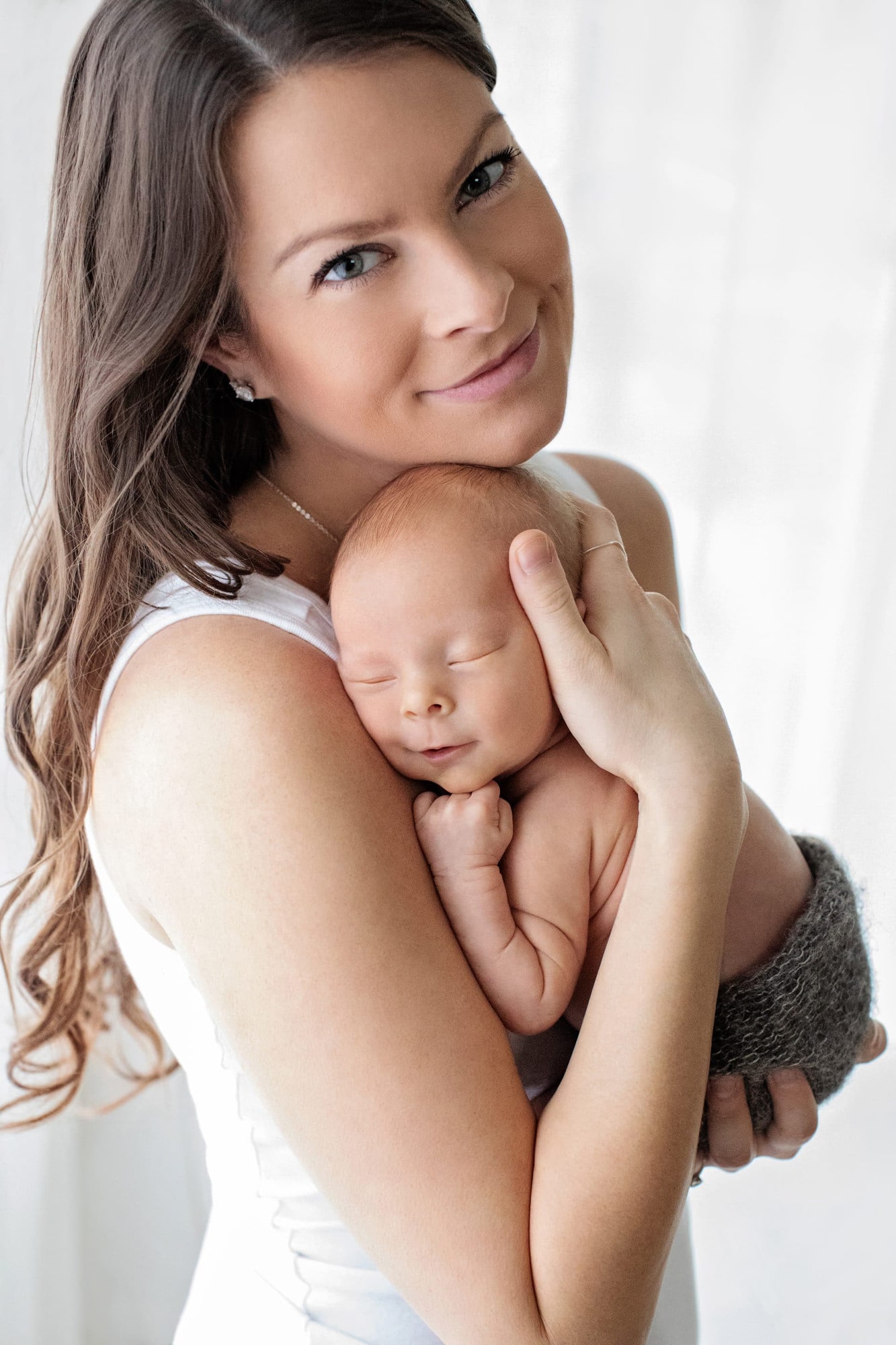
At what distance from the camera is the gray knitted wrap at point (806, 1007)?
1.14 m

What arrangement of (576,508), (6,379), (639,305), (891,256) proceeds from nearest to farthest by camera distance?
(576,508)
(6,379)
(891,256)
(639,305)

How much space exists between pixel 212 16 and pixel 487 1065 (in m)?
0.90

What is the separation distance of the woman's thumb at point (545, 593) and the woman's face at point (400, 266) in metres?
0.15

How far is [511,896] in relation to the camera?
105 cm

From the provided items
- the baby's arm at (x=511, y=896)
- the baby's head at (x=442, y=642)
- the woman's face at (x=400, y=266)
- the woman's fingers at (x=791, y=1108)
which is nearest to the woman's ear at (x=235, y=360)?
the woman's face at (x=400, y=266)

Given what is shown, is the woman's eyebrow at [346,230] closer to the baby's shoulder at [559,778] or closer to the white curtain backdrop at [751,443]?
the baby's shoulder at [559,778]

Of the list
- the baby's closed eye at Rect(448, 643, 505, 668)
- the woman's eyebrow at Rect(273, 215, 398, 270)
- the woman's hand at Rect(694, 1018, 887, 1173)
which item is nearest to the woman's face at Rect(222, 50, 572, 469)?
the woman's eyebrow at Rect(273, 215, 398, 270)

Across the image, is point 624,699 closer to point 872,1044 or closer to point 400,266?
point 400,266

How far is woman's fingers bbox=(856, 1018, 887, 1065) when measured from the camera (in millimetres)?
1289

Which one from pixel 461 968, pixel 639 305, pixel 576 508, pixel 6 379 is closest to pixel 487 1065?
pixel 461 968

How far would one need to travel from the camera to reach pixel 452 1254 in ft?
2.81

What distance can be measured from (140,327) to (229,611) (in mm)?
298

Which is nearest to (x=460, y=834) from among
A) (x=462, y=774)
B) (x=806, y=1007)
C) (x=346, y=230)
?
(x=462, y=774)

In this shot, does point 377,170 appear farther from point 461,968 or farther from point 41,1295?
point 41,1295
